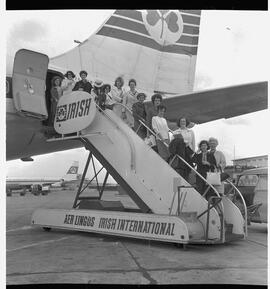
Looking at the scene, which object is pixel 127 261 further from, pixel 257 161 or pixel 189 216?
pixel 257 161

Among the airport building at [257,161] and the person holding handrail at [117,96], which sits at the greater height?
the person holding handrail at [117,96]

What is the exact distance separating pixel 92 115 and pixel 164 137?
1351 mm

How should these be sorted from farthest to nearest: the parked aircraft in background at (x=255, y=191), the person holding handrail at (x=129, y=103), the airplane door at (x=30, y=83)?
1. the parked aircraft in background at (x=255, y=191)
2. the person holding handrail at (x=129, y=103)
3. the airplane door at (x=30, y=83)

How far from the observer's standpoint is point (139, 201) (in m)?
6.18

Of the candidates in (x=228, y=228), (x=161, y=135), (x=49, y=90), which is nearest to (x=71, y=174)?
(x=49, y=90)

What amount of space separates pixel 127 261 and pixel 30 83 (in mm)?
4036

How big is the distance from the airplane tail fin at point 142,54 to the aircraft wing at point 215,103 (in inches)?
75.3

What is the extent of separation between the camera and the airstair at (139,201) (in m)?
5.49

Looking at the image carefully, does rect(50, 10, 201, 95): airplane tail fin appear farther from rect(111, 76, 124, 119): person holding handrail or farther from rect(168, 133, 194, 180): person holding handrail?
rect(168, 133, 194, 180): person holding handrail

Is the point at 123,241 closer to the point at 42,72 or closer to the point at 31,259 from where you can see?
the point at 31,259

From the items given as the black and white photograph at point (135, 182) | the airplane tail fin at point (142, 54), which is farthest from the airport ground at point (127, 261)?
the airplane tail fin at point (142, 54)

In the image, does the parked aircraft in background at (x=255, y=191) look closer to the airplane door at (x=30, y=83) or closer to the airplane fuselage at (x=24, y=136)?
the airplane fuselage at (x=24, y=136)

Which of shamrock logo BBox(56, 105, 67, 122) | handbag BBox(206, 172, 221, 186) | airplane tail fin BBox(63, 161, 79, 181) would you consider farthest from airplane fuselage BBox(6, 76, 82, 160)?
airplane tail fin BBox(63, 161, 79, 181)
